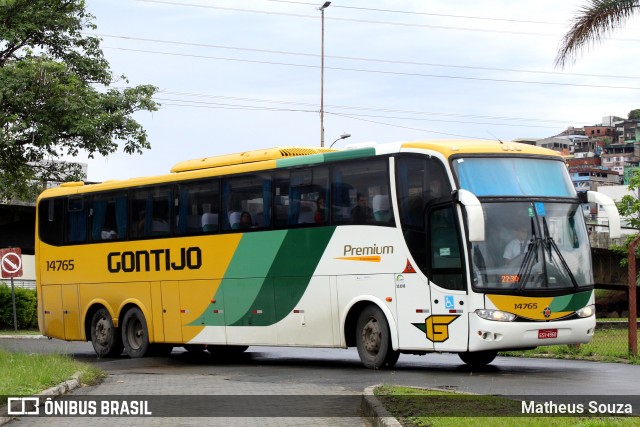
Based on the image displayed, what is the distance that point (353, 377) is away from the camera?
17688 mm

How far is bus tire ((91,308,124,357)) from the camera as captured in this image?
2477cm

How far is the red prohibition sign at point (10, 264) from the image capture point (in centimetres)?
3817

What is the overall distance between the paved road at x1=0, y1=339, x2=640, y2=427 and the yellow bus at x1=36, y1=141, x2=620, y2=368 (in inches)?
21.2

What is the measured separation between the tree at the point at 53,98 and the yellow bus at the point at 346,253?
38.3ft

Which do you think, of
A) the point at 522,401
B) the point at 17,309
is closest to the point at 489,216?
the point at 522,401

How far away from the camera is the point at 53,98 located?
36.7m

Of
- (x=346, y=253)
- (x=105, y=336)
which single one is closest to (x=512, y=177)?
(x=346, y=253)

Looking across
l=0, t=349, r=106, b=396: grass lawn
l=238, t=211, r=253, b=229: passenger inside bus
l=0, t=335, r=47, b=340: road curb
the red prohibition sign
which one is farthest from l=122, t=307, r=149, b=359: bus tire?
the red prohibition sign

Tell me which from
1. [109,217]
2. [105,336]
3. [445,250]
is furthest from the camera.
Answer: [105,336]

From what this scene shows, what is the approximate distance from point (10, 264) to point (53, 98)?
19.5 feet

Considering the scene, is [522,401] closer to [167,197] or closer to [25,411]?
[25,411]

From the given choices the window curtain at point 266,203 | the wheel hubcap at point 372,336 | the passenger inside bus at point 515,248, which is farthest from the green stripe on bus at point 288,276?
the passenger inside bus at point 515,248

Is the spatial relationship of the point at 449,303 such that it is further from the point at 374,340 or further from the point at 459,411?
the point at 459,411

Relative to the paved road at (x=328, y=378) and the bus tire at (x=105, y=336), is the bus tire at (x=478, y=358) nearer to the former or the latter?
the paved road at (x=328, y=378)
